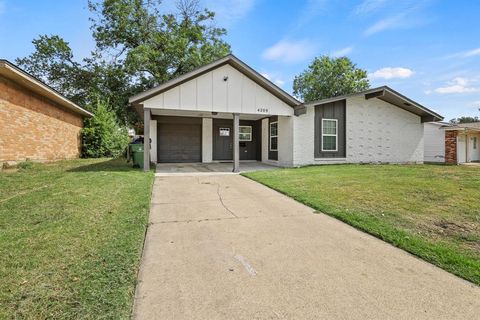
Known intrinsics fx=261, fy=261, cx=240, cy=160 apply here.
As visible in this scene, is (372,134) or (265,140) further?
(265,140)

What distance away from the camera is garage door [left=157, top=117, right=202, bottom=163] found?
14984 millimetres

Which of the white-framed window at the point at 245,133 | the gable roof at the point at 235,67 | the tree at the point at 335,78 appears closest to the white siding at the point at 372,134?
the gable roof at the point at 235,67

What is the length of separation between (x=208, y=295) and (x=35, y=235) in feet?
9.28

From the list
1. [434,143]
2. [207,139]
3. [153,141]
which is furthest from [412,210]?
[434,143]

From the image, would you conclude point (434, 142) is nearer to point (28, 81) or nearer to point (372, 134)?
point (372, 134)

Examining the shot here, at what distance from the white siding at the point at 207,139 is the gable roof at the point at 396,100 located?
5953mm

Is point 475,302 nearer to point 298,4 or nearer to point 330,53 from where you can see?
point 298,4

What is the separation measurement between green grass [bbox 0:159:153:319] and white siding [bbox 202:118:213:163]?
30.1ft

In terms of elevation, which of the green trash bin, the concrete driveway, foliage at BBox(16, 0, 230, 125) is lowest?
the concrete driveway

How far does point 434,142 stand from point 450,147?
4.06 feet

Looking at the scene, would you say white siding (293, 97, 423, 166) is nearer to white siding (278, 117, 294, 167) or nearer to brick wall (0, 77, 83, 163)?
white siding (278, 117, 294, 167)

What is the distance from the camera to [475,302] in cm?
228

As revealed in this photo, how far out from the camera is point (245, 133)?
53.4ft

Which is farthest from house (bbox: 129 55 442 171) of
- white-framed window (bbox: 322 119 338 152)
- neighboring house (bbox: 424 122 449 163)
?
neighboring house (bbox: 424 122 449 163)
